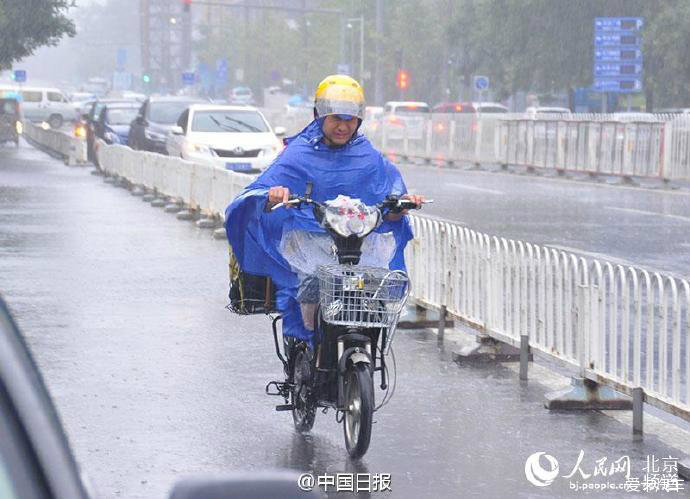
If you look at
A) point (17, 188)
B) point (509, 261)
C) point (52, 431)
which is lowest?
point (17, 188)

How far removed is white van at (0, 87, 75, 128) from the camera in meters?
76.9

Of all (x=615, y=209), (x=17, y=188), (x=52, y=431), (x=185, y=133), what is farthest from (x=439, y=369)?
(x=17, y=188)

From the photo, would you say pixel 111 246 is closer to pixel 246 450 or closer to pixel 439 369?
pixel 439 369

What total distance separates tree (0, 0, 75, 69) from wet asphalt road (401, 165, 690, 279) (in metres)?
13.3

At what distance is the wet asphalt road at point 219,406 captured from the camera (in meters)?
7.35

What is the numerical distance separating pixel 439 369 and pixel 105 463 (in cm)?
340

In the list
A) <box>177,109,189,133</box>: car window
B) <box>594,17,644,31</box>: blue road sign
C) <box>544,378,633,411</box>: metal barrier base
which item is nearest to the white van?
<box>594,17,644,31</box>: blue road sign

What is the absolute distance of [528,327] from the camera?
9727 mm

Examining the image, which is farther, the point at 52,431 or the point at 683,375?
the point at 683,375

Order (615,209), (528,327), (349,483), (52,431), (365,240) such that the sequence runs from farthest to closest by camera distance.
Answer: (615,209)
(528,327)
(365,240)
(349,483)
(52,431)

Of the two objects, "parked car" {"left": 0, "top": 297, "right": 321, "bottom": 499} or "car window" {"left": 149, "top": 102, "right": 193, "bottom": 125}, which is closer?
"parked car" {"left": 0, "top": 297, "right": 321, "bottom": 499}

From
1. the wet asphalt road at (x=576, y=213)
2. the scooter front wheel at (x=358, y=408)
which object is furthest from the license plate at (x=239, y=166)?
the scooter front wheel at (x=358, y=408)

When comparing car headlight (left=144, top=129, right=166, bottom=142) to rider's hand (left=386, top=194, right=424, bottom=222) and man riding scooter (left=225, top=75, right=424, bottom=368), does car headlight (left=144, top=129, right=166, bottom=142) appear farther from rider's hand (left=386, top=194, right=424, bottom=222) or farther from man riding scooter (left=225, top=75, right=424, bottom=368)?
rider's hand (left=386, top=194, right=424, bottom=222)

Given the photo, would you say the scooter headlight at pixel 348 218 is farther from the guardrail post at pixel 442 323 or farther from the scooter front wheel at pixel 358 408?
the guardrail post at pixel 442 323
